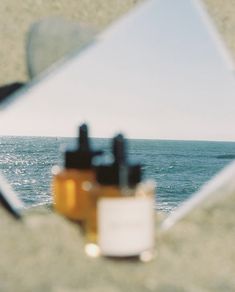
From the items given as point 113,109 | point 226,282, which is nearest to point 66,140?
point 113,109

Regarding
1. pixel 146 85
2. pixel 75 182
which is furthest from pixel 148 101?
pixel 75 182

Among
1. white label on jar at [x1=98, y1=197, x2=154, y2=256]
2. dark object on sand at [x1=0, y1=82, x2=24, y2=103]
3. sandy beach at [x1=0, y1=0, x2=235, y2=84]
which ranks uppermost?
sandy beach at [x1=0, y1=0, x2=235, y2=84]

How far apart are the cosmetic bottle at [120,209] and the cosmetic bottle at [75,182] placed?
0.02 m

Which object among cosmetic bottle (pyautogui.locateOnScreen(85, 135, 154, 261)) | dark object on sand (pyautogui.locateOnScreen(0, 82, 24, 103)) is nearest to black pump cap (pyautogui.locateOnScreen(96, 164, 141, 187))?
cosmetic bottle (pyautogui.locateOnScreen(85, 135, 154, 261))

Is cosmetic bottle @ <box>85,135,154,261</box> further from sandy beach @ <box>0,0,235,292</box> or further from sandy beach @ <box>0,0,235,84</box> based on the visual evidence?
sandy beach @ <box>0,0,235,84</box>

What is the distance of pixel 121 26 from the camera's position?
0.59 m

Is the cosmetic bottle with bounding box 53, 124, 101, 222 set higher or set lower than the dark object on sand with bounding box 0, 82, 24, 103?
lower

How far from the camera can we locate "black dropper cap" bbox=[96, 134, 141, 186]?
53cm

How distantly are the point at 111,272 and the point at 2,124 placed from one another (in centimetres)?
17

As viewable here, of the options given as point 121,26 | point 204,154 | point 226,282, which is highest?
point 121,26

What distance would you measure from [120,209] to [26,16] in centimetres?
22

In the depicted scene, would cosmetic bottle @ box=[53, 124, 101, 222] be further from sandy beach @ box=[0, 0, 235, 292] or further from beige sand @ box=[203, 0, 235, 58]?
beige sand @ box=[203, 0, 235, 58]

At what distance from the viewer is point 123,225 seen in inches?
20.9

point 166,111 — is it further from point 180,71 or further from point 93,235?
point 93,235
